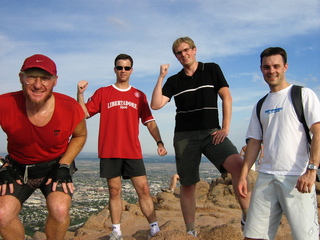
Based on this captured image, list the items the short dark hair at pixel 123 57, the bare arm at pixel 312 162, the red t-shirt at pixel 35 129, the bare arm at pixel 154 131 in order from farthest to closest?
1. the bare arm at pixel 154 131
2. the short dark hair at pixel 123 57
3. the red t-shirt at pixel 35 129
4. the bare arm at pixel 312 162

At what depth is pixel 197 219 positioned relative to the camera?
8.42m

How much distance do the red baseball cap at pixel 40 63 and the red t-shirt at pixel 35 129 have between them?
1.46 feet

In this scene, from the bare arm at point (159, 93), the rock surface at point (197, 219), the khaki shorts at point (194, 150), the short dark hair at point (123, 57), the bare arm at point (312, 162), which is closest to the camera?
the bare arm at point (312, 162)

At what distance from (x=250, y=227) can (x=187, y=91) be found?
81.2 inches

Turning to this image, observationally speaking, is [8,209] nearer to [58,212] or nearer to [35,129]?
[58,212]

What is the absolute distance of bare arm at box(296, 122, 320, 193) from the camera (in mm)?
3000

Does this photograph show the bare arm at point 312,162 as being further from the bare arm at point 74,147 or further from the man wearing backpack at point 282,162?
the bare arm at point 74,147

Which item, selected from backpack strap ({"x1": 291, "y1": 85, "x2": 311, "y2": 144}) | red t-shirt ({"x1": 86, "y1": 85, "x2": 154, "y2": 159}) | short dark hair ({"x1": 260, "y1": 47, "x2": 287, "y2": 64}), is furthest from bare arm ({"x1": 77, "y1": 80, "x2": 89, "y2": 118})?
backpack strap ({"x1": 291, "y1": 85, "x2": 311, "y2": 144})

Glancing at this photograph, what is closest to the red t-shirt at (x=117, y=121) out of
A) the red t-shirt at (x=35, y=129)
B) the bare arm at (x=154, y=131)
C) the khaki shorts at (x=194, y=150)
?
the bare arm at (x=154, y=131)

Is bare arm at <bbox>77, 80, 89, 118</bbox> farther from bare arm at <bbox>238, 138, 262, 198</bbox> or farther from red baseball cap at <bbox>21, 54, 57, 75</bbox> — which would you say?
bare arm at <bbox>238, 138, 262, 198</bbox>

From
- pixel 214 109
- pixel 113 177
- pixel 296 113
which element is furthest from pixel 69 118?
pixel 296 113

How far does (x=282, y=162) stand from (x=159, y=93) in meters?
2.05

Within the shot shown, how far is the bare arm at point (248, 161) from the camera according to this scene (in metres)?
3.58

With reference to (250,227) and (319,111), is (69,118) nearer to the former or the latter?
Result: (250,227)
